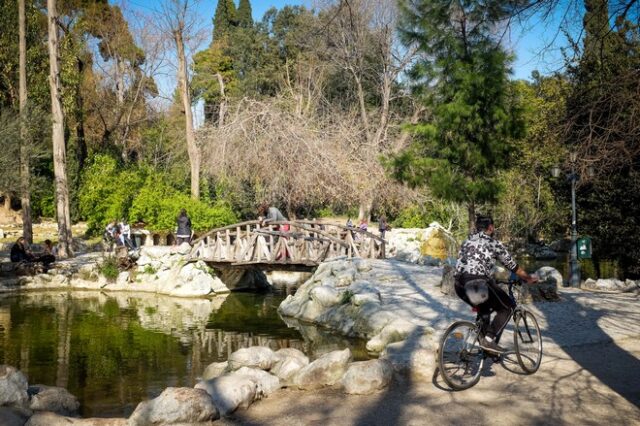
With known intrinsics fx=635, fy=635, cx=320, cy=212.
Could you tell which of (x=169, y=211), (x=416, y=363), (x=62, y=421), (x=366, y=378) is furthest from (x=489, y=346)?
(x=169, y=211)

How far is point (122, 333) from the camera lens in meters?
11.8

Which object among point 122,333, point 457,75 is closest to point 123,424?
point 122,333

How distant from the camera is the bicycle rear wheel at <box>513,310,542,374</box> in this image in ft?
21.1

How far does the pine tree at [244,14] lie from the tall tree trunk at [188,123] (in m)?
22.2

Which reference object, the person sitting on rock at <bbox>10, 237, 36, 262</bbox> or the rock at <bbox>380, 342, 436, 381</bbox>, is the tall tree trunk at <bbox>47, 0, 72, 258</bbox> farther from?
the rock at <bbox>380, 342, 436, 381</bbox>

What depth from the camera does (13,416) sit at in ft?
Answer: 18.1

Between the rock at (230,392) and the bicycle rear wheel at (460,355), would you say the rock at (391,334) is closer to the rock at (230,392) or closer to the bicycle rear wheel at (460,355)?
the bicycle rear wheel at (460,355)

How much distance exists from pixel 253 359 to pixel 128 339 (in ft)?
14.9

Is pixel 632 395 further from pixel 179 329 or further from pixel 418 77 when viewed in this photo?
pixel 418 77

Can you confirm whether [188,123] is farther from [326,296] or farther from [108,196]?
[326,296]

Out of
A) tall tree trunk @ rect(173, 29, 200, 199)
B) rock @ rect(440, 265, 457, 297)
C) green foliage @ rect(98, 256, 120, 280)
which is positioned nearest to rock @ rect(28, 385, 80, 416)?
rock @ rect(440, 265, 457, 297)

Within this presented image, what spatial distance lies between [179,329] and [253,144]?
43.6 feet

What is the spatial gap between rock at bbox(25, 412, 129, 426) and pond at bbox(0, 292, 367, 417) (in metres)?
1.38

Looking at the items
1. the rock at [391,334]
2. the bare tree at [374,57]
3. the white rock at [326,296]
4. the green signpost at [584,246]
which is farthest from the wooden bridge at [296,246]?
the bare tree at [374,57]
